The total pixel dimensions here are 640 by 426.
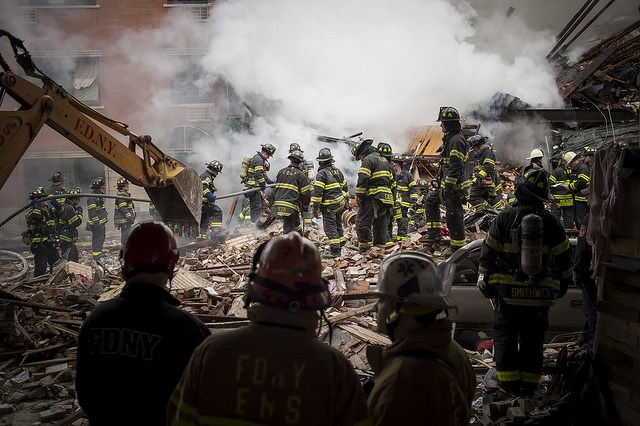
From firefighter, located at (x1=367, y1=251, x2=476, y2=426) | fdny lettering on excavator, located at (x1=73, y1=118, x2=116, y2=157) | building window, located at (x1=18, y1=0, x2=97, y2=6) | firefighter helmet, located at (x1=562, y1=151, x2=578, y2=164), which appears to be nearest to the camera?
firefighter, located at (x1=367, y1=251, x2=476, y2=426)

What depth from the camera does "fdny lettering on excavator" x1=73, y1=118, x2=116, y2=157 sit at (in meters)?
6.01

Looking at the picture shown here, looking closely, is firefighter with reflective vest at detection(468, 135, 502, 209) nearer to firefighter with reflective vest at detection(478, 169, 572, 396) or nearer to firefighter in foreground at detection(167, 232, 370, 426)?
firefighter with reflective vest at detection(478, 169, 572, 396)

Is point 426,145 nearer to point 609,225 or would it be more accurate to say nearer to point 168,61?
point 168,61

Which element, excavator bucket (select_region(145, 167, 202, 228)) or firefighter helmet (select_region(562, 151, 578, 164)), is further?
firefighter helmet (select_region(562, 151, 578, 164))

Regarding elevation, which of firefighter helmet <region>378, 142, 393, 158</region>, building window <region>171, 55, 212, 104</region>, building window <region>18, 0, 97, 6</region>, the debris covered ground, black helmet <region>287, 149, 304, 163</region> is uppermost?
building window <region>18, 0, 97, 6</region>

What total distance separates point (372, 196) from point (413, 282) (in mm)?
8779

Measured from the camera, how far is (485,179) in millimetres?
13156

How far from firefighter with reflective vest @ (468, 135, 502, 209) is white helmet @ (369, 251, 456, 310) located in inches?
435

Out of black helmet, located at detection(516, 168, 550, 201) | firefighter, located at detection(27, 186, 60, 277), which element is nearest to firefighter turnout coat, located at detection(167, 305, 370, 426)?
black helmet, located at detection(516, 168, 550, 201)

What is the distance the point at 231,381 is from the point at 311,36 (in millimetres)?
22191

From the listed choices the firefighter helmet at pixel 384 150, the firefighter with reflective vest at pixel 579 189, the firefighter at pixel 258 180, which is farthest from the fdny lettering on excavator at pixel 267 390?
the firefighter at pixel 258 180

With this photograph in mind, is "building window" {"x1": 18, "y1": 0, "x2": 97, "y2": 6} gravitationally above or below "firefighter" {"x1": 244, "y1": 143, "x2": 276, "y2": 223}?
above

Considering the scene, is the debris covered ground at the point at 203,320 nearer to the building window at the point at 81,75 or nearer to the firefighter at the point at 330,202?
the firefighter at the point at 330,202

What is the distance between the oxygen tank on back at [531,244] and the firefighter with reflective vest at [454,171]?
15.6 ft
